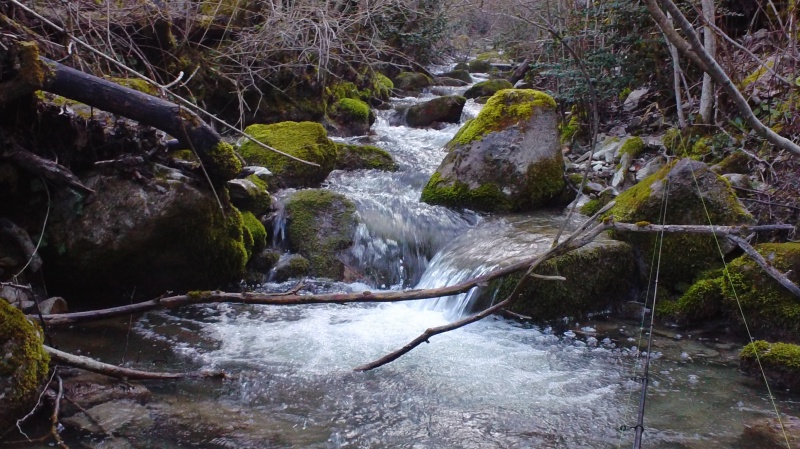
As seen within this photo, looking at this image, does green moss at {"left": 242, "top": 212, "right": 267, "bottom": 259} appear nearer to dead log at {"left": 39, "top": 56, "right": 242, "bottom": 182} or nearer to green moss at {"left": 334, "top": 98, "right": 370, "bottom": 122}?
dead log at {"left": 39, "top": 56, "right": 242, "bottom": 182}

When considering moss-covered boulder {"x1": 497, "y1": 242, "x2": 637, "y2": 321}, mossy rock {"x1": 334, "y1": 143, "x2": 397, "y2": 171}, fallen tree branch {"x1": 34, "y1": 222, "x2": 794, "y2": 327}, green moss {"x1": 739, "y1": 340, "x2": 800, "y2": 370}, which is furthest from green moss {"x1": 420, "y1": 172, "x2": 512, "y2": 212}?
fallen tree branch {"x1": 34, "y1": 222, "x2": 794, "y2": 327}

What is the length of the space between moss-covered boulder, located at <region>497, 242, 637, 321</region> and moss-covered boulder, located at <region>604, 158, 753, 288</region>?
0.28 metres

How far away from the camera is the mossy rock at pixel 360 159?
29.3 feet

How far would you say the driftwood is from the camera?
13.9ft

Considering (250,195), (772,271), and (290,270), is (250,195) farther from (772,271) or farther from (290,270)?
(772,271)

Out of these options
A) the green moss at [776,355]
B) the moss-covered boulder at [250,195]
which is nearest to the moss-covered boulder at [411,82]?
the moss-covered boulder at [250,195]

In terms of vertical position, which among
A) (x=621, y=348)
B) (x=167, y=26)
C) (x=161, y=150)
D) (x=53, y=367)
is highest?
(x=167, y=26)

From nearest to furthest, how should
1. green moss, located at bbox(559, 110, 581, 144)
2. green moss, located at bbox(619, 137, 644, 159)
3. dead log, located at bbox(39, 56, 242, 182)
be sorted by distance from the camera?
1. dead log, located at bbox(39, 56, 242, 182)
2. green moss, located at bbox(619, 137, 644, 159)
3. green moss, located at bbox(559, 110, 581, 144)

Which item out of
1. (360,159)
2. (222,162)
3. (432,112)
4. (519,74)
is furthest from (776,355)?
(519,74)

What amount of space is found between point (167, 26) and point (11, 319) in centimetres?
623

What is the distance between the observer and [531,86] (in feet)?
47.3

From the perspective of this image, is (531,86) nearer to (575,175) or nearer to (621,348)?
(575,175)

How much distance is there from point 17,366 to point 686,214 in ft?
16.7

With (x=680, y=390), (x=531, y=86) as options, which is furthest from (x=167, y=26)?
(x=531, y=86)
